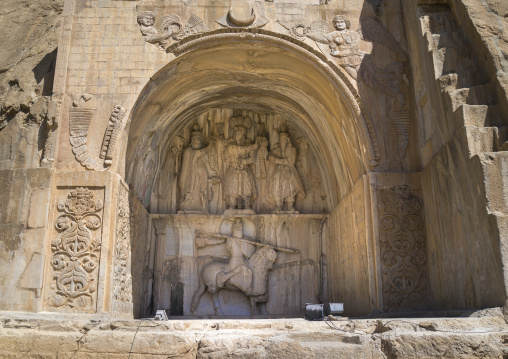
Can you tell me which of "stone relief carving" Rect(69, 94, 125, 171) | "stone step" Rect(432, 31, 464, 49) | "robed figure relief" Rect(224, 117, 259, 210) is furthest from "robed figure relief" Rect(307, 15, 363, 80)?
"stone relief carving" Rect(69, 94, 125, 171)

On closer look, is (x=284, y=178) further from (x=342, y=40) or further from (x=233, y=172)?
(x=342, y=40)

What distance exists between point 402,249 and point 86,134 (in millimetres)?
5120

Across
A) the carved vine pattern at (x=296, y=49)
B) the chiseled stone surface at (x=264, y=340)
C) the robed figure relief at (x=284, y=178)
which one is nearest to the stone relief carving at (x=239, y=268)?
the robed figure relief at (x=284, y=178)

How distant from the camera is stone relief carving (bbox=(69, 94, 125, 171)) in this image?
7.74m

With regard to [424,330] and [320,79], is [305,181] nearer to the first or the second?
[320,79]

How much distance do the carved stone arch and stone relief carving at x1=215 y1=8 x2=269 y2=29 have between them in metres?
0.13

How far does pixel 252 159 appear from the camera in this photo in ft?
36.1

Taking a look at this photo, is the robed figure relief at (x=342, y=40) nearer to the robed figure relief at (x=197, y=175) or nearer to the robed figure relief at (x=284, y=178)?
the robed figure relief at (x=284, y=178)

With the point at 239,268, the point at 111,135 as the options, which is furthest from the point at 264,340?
the point at 239,268

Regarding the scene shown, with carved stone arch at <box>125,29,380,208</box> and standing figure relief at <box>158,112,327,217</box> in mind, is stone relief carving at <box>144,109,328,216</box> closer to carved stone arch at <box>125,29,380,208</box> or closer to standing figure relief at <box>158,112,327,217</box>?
standing figure relief at <box>158,112,327,217</box>

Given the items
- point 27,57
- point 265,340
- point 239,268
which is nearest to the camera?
point 265,340

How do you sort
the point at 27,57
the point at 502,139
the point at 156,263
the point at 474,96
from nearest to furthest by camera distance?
the point at 502,139, the point at 474,96, the point at 27,57, the point at 156,263

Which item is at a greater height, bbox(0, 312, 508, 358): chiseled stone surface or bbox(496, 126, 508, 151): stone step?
bbox(496, 126, 508, 151): stone step

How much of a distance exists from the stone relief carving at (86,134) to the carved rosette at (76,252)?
45 cm
